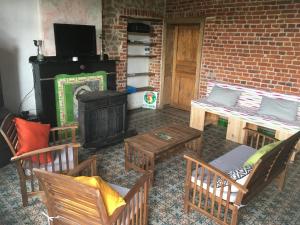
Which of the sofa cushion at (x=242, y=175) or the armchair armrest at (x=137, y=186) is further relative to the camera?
the sofa cushion at (x=242, y=175)

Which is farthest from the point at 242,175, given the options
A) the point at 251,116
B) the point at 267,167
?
the point at 251,116

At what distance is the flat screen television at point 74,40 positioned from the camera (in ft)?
14.0

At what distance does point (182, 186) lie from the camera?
3137mm

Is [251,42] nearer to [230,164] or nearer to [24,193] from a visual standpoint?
[230,164]

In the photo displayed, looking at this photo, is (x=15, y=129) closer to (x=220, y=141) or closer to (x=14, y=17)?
(x=14, y=17)

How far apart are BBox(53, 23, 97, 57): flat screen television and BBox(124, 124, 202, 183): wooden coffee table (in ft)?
6.61

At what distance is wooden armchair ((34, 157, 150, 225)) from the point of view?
5.27ft

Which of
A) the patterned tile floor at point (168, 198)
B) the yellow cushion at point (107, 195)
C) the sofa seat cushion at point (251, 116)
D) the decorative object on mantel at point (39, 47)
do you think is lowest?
the patterned tile floor at point (168, 198)

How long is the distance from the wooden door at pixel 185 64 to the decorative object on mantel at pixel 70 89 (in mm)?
2081

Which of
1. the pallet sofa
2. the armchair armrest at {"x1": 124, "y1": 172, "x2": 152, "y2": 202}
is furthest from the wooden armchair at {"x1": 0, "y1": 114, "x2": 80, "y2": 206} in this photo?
the pallet sofa

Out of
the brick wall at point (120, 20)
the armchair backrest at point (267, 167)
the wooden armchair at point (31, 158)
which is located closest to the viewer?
the armchair backrest at point (267, 167)

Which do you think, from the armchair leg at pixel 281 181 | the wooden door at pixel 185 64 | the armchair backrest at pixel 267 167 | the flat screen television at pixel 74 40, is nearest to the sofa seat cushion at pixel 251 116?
the armchair leg at pixel 281 181

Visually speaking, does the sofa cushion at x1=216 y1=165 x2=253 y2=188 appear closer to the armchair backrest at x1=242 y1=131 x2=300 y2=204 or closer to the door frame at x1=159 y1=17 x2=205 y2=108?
the armchair backrest at x1=242 y1=131 x2=300 y2=204

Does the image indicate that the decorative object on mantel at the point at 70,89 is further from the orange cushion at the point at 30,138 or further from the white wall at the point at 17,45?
the orange cushion at the point at 30,138
